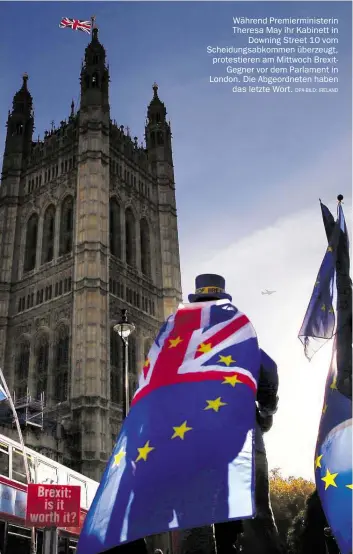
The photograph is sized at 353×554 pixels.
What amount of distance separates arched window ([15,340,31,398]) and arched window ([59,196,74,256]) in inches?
315

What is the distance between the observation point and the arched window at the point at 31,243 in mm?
51688

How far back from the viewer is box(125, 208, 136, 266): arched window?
52.0m

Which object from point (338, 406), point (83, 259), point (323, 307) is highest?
point (83, 259)

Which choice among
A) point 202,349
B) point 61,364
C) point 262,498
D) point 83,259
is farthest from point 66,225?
point 262,498

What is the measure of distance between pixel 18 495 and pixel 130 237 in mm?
43463

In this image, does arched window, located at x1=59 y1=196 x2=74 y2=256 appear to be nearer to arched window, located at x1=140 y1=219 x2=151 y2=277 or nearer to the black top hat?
arched window, located at x1=140 y1=219 x2=151 y2=277

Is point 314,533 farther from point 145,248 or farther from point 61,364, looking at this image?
point 145,248

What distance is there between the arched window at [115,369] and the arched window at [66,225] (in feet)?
29.9

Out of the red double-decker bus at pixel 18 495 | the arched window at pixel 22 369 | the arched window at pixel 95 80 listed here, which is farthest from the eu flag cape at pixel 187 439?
the arched window at pixel 95 80

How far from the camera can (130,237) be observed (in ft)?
175

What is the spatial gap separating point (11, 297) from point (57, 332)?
691 centimetres

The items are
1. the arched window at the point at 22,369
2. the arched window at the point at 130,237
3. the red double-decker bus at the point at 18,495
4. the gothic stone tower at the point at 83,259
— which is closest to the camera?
the red double-decker bus at the point at 18,495

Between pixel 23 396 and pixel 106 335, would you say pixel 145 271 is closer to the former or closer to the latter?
pixel 106 335

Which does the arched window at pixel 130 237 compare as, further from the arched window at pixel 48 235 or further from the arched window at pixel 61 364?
the arched window at pixel 61 364
